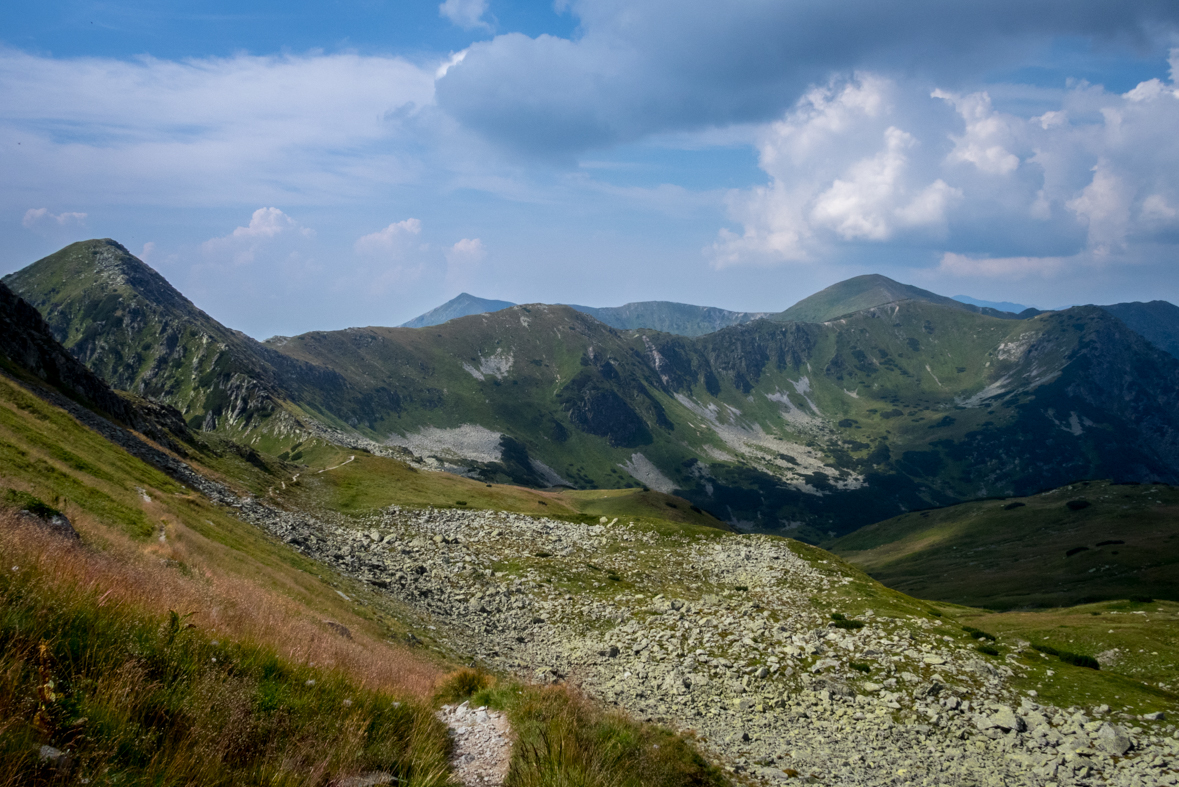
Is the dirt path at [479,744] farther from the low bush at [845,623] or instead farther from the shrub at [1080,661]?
the shrub at [1080,661]

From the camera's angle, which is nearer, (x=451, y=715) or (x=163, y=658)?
(x=163, y=658)

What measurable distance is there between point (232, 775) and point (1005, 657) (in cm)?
3555

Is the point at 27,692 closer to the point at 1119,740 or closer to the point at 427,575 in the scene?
the point at 1119,740

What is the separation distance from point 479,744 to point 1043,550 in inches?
5245

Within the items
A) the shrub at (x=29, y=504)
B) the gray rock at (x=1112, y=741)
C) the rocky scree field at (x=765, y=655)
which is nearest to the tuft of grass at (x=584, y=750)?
the rocky scree field at (x=765, y=655)

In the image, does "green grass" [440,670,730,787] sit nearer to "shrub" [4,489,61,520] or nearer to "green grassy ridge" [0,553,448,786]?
"green grassy ridge" [0,553,448,786]

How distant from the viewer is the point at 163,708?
6445 millimetres

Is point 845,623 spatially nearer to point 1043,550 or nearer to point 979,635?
point 979,635

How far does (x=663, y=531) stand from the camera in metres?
63.2

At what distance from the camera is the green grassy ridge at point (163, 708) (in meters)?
5.39

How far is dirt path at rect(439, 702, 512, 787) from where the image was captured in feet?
30.8

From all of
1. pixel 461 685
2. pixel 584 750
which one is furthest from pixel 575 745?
pixel 461 685

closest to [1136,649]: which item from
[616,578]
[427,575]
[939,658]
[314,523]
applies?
[939,658]

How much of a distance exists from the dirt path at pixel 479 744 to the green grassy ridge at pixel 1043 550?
90406 mm
